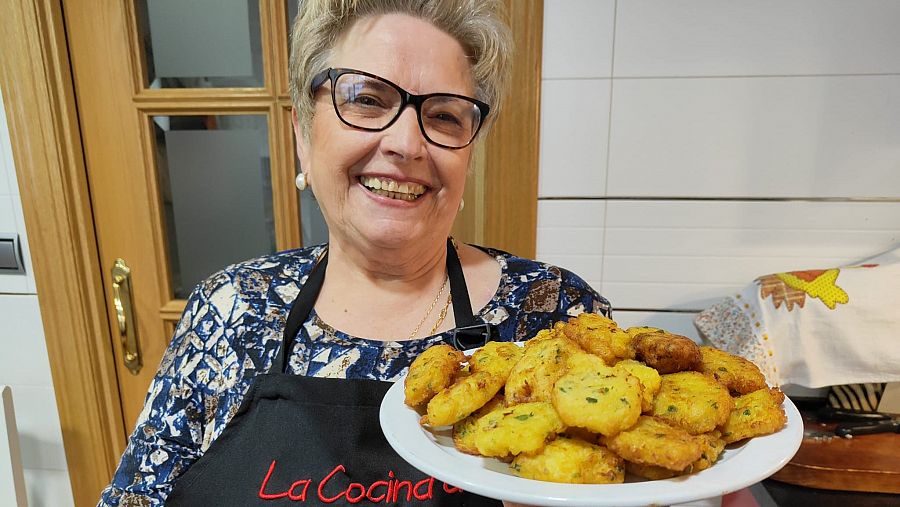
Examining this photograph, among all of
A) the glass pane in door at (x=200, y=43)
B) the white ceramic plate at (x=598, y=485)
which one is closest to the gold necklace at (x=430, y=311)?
the white ceramic plate at (x=598, y=485)

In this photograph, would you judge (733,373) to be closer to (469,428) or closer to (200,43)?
(469,428)

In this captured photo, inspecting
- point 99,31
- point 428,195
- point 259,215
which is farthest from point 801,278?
point 99,31

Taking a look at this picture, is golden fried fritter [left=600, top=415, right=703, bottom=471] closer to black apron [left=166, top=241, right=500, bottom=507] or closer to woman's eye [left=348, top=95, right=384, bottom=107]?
black apron [left=166, top=241, right=500, bottom=507]

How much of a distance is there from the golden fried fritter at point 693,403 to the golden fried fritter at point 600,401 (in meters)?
0.06

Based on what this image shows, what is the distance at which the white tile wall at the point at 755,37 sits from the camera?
138 centimetres

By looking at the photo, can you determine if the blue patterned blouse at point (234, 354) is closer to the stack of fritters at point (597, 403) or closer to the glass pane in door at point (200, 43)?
the stack of fritters at point (597, 403)

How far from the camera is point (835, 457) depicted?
3.84 ft

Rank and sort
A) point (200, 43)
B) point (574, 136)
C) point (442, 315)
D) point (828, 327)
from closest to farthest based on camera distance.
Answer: point (442, 315) → point (828, 327) → point (574, 136) → point (200, 43)

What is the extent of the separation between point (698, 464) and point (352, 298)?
0.76 metres

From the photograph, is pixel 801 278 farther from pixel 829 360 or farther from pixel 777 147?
pixel 777 147

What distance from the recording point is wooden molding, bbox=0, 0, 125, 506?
1.54 meters

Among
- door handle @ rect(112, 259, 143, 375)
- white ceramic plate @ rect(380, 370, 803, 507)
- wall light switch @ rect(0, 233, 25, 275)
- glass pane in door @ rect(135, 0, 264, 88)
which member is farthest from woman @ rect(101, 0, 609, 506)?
wall light switch @ rect(0, 233, 25, 275)

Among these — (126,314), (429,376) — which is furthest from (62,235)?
(429,376)

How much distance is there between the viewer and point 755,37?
140cm
